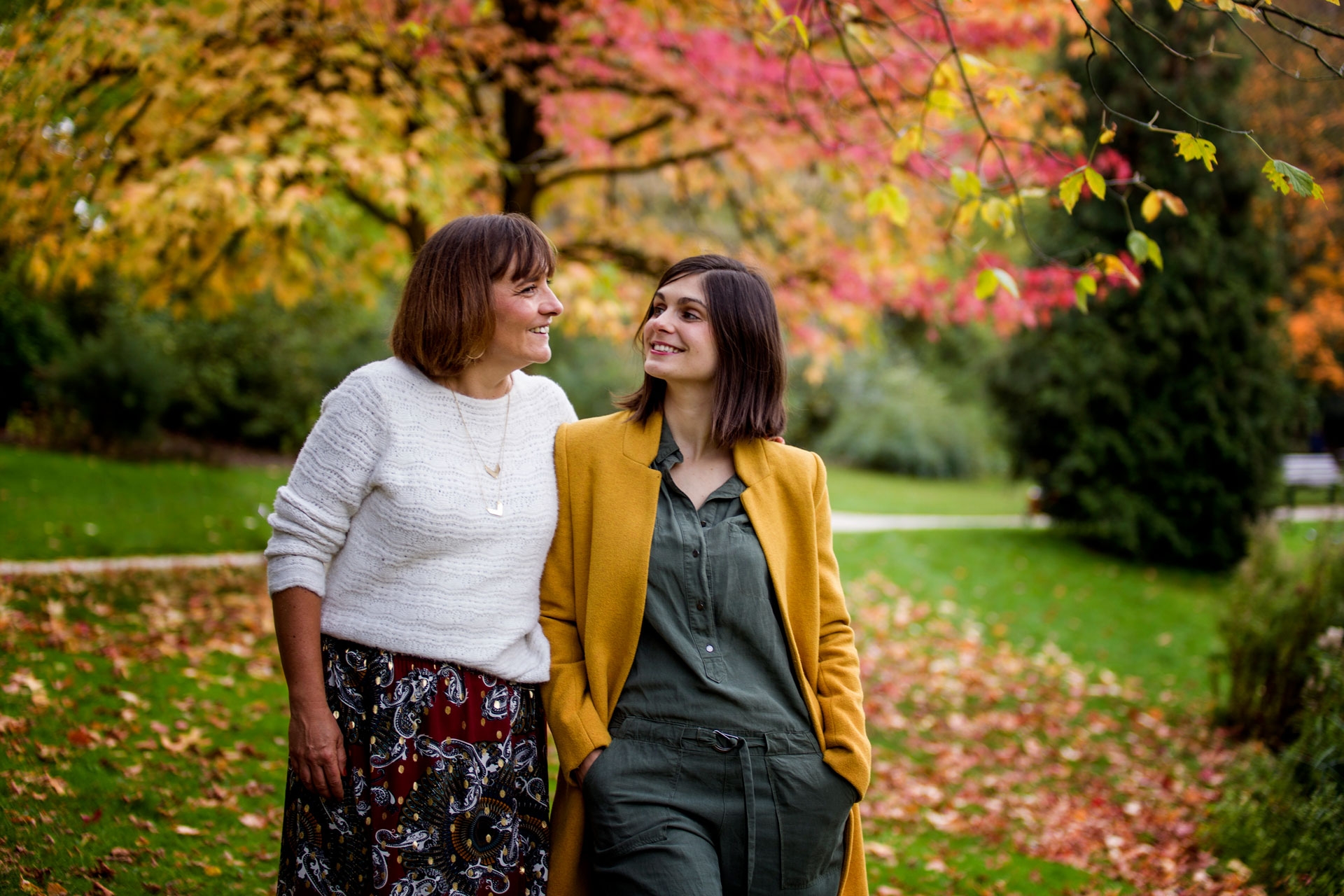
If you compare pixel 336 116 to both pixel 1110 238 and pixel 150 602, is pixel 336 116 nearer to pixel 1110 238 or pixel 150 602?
pixel 150 602

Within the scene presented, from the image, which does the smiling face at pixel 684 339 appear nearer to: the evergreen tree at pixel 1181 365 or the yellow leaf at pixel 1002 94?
the yellow leaf at pixel 1002 94

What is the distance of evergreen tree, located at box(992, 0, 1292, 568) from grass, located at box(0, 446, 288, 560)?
993cm

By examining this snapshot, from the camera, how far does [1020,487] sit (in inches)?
810

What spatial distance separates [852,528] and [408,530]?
1155cm

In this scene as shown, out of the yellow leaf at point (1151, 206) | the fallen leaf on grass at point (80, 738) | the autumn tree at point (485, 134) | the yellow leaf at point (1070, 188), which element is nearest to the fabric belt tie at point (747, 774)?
the yellow leaf at point (1070, 188)

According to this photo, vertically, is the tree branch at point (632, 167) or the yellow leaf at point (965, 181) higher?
the tree branch at point (632, 167)

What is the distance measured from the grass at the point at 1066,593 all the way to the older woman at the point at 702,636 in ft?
23.2

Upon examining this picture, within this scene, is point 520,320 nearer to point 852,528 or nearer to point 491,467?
point 491,467

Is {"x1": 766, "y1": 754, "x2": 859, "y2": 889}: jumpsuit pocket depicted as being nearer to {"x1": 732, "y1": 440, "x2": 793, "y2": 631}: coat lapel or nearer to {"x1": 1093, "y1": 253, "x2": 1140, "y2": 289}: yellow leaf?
{"x1": 732, "y1": 440, "x2": 793, "y2": 631}: coat lapel

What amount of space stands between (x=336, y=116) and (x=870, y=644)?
19.6 ft

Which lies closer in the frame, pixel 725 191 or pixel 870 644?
pixel 725 191

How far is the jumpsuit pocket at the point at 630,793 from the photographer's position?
2.25 metres

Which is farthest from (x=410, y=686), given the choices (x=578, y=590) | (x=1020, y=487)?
(x=1020, y=487)

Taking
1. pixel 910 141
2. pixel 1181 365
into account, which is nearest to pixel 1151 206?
pixel 910 141
